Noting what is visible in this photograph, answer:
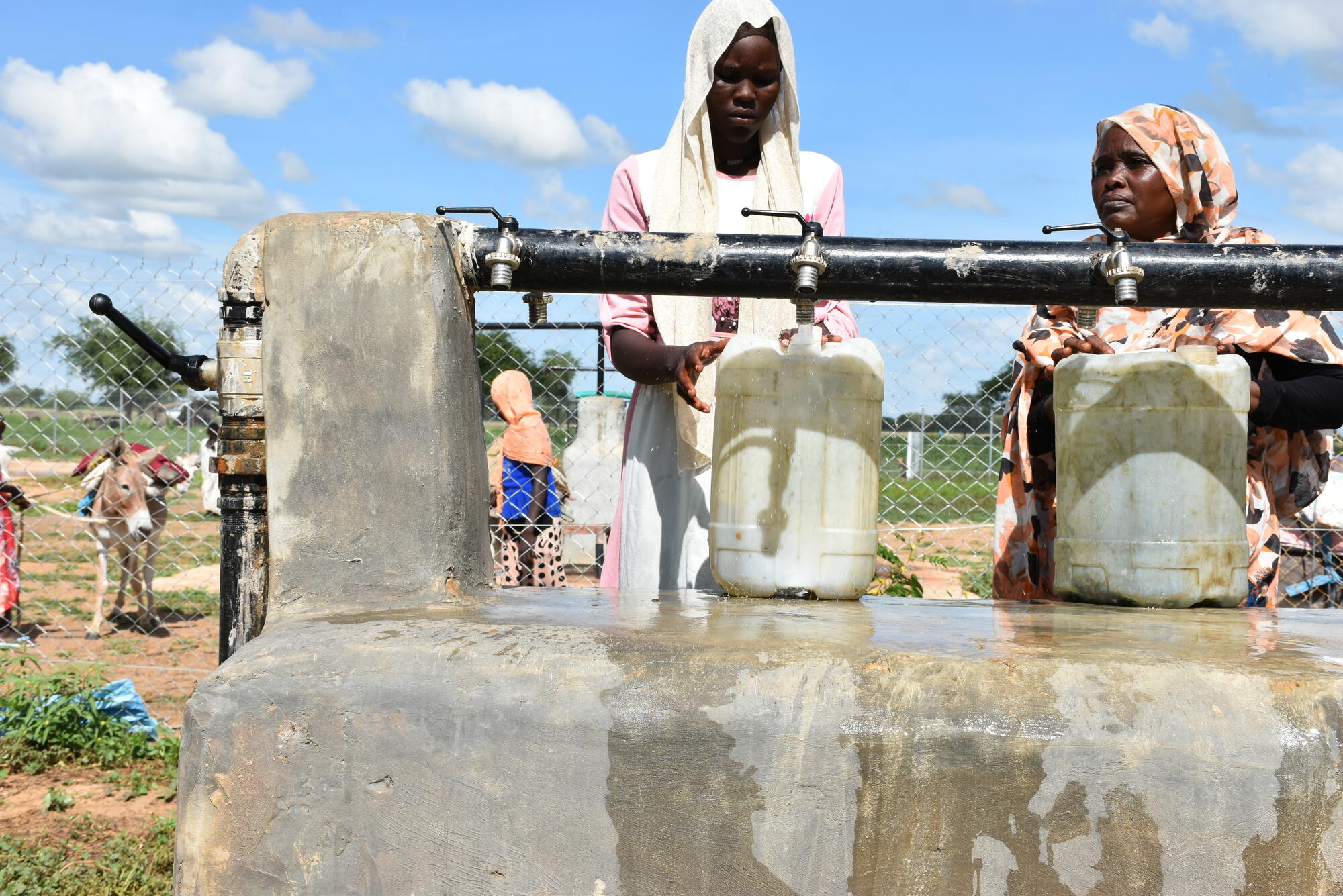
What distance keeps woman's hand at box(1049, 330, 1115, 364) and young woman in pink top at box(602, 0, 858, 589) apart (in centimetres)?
50

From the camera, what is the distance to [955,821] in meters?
1.43

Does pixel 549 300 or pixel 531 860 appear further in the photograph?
pixel 549 300

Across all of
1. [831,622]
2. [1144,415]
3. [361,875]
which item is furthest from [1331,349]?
[361,875]

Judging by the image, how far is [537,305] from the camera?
7.30 ft

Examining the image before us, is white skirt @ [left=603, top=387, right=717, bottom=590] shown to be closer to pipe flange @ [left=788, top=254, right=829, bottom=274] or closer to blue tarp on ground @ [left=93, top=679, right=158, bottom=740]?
pipe flange @ [left=788, top=254, right=829, bottom=274]

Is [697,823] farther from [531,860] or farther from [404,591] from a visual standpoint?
[404,591]

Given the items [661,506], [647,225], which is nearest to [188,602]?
[661,506]

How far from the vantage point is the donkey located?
801 centimetres

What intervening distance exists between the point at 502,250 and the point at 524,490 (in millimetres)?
5405

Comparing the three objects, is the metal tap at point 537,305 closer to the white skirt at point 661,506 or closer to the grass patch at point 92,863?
the white skirt at point 661,506

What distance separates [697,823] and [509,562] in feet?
18.3

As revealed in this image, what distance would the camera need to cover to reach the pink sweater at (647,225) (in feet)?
8.87

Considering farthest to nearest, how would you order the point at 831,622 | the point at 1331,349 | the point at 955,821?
the point at 1331,349, the point at 831,622, the point at 955,821

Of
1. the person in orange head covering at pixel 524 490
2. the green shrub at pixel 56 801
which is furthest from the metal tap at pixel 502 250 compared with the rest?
the person in orange head covering at pixel 524 490
